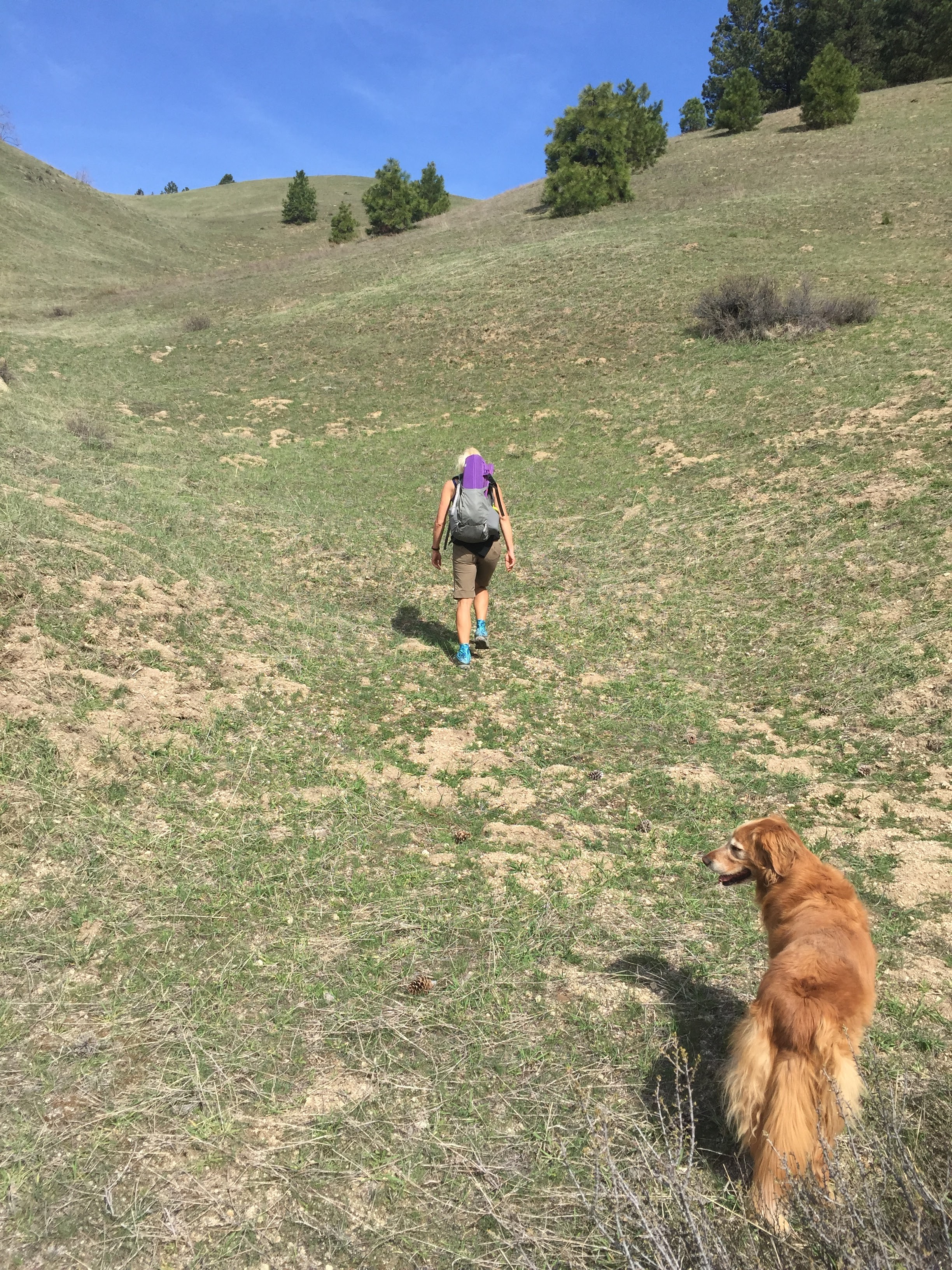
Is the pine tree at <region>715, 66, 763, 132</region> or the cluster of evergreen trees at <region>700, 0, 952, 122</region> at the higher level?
the cluster of evergreen trees at <region>700, 0, 952, 122</region>

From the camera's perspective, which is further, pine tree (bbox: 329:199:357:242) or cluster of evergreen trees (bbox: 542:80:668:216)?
pine tree (bbox: 329:199:357:242)

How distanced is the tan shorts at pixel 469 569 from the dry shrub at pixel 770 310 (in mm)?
12049

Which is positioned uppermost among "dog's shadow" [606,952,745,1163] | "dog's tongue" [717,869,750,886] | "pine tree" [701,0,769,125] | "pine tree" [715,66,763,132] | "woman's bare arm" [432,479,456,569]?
"pine tree" [701,0,769,125]

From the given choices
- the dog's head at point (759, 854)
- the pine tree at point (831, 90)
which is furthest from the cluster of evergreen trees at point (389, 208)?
the dog's head at point (759, 854)

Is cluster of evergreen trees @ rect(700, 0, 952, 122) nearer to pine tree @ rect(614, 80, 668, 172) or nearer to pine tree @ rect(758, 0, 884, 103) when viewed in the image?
pine tree @ rect(758, 0, 884, 103)

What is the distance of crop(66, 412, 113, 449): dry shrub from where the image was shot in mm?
12555

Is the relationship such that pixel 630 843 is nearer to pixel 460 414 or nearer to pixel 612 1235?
pixel 612 1235

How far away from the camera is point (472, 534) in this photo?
21.7ft

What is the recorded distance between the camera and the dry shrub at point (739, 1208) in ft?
5.64

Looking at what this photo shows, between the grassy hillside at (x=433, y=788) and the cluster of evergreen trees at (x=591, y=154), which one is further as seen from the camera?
the cluster of evergreen trees at (x=591, y=154)

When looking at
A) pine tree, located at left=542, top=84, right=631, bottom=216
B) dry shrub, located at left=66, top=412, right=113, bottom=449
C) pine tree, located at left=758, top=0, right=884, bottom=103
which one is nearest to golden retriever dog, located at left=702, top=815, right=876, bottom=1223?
dry shrub, located at left=66, top=412, right=113, bottom=449

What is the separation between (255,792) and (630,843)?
247cm

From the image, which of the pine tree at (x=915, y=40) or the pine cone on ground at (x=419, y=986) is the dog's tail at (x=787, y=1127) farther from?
the pine tree at (x=915, y=40)

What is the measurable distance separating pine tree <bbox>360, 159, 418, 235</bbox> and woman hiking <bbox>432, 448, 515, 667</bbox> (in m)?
43.7
